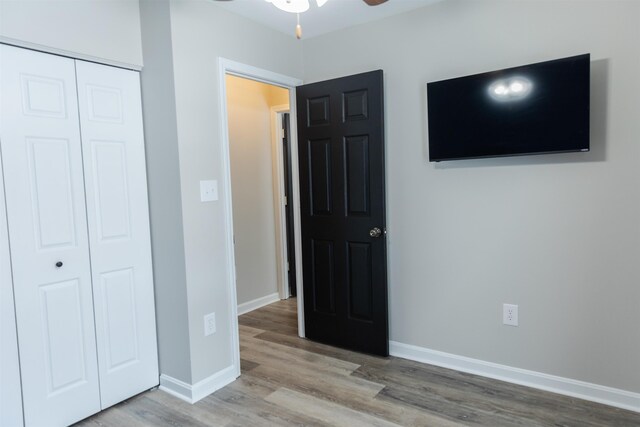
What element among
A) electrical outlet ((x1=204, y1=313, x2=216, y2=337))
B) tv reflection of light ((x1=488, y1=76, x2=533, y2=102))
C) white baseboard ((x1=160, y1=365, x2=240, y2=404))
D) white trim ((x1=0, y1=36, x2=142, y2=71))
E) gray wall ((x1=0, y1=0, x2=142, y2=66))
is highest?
gray wall ((x1=0, y1=0, x2=142, y2=66))

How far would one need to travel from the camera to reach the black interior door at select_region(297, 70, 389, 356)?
2859 millimetres

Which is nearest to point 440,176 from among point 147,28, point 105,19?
point 147,28

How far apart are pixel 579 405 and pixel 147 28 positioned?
128 inches

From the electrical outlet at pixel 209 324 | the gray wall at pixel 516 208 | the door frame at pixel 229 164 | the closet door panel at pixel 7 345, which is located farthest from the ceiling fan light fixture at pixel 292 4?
the electrical outlet at pixel 209 324

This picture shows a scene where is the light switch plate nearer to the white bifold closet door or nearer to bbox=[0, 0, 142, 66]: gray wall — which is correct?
the white bifold closet door

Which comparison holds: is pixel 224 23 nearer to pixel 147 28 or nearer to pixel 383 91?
pixel 147 28

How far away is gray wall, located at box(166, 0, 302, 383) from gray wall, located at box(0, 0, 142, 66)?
0.99 ft

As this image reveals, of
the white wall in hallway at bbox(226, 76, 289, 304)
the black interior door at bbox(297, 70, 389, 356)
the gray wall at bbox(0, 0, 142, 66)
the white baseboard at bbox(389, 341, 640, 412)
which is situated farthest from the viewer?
the white wall in hallway at bbox(226, 76, 289, 304)

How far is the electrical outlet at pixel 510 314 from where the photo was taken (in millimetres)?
2496

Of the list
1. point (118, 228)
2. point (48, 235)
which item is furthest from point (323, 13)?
point (48, 235)

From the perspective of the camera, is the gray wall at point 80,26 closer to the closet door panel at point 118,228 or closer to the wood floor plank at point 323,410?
the closet door panel at point 118,228

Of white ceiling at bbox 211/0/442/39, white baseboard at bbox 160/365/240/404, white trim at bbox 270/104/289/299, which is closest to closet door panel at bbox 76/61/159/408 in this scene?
white baseboard at bbox 160/365/240/404

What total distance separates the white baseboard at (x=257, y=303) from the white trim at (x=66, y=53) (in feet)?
8.11

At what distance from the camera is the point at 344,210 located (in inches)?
118
